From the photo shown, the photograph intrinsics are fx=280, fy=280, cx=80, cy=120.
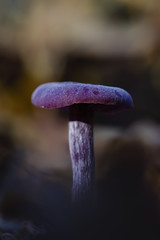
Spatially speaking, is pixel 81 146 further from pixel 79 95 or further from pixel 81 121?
pixel 79 95

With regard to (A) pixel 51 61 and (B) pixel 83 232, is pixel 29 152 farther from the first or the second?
(B) pixel 83 232

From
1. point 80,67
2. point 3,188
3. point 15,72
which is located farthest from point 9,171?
point 80,67

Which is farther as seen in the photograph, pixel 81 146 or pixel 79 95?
pixel 81 146

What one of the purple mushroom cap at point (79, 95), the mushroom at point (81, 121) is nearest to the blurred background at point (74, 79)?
the mushroom at point (81, 121)

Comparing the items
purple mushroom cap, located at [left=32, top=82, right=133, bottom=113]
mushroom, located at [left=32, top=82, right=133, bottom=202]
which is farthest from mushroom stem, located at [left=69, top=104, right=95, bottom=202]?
purple mushroom cap, located at [left=32, top=82, right=133, bottom=113]

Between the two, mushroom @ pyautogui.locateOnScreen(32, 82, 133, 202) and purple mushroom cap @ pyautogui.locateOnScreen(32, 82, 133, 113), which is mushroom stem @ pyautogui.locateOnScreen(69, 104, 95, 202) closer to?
mushroom @ pyautogui.locateOnScreen(32, 82, 133, 202)

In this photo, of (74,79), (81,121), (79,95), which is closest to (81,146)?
(81,121)
